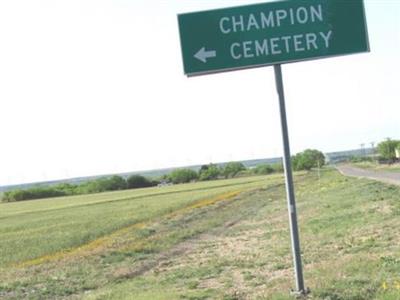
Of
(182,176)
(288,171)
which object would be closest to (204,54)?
(288,171)

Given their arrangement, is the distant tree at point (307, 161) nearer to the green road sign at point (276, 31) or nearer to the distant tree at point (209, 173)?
the distant tree at point (209, 173)

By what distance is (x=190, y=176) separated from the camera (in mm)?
181000

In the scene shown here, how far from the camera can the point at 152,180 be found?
164 metres

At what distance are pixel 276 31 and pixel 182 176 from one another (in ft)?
563

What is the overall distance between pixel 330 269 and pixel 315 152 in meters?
190

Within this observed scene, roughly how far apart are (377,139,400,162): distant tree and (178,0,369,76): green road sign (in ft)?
471

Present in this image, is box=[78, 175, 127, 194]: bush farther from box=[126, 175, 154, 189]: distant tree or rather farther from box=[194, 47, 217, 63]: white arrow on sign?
box=[194, 47, 217, 63]: white arrow on sign

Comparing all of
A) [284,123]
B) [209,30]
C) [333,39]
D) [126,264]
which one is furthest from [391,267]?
[126,264]

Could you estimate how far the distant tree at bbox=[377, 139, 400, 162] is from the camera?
148 meters

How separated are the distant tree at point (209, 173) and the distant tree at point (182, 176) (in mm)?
2184

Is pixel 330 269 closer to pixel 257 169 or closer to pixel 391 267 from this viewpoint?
pixel 391 267

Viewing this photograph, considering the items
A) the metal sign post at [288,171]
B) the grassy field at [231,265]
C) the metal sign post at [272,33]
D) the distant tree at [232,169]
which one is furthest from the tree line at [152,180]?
the metal sign post at [272,33]

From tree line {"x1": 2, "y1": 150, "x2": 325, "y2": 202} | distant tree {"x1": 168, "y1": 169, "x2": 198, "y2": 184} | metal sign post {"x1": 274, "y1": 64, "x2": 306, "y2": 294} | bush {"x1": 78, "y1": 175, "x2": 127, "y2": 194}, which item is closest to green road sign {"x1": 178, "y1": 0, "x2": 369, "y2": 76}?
metal sign post {"x1": 274, "y1": 64, "x2": 306, "y2": 294}

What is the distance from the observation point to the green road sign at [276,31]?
771 centimetres
